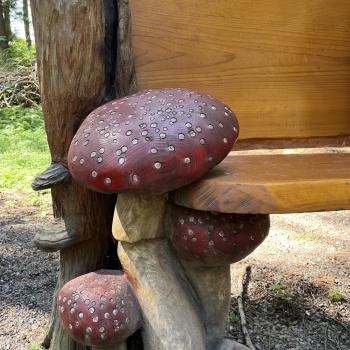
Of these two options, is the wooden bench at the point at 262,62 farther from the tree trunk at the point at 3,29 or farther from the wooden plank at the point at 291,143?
the tree trunk at the point at 3,29

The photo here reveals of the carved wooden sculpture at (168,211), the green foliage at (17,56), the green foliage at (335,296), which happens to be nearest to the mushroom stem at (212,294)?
the carved wooden sculpture at (168,211)

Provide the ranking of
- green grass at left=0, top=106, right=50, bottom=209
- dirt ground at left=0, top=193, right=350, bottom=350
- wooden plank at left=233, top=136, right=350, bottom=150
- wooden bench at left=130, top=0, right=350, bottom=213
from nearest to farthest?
wooden bench at left=130, top=0, right=350, bottom=213 → wooden plank at left=233, top=136, right=350, bottom=150 → dirt ground at left=0, top=193, right=350, bottom=350 → green grass at left=0, top=106, right=50, bottom=209

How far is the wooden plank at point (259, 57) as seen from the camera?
144 cm

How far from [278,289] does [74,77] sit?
4.94 ft

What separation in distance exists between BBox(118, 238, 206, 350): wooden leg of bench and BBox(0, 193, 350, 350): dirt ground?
2.81ft

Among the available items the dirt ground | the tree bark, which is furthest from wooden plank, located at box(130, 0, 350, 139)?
the dirt ground

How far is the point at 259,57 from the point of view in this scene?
1.51 metres

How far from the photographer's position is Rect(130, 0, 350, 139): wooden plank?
1.44 metres

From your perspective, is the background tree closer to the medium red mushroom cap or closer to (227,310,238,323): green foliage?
(227,310,238,323): green foliage

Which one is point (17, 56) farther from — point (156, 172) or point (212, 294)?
point (156, 172)

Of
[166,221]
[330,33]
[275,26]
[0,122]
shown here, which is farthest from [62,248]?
[0,122]

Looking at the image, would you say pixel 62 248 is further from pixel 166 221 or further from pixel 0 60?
pixel 0 60

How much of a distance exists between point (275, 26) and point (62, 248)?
87 centimetres

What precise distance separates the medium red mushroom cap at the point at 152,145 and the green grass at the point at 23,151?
2.92 meters
